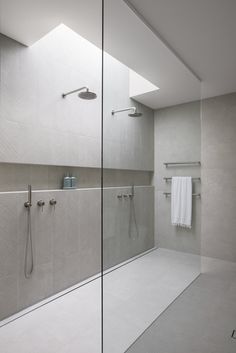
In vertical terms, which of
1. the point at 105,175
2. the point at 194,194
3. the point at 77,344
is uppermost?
the point at 105,175

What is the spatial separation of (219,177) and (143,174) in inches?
74.4

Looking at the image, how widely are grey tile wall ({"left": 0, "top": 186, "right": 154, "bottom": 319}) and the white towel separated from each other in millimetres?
479

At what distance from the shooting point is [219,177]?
3.44 meters

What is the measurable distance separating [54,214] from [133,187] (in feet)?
3.30

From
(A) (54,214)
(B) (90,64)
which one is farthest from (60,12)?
(A) (54,214)

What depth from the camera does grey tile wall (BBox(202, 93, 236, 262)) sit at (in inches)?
132

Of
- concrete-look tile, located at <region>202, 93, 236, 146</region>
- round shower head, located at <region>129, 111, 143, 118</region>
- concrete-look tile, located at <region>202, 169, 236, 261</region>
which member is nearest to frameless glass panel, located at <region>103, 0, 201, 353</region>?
round shower head, located at <region>129, 111, 143, 118</region>

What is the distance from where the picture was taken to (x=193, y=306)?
2.19 m

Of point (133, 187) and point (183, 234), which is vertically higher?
point (133, 187)

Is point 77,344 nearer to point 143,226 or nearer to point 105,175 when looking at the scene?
point 143,226

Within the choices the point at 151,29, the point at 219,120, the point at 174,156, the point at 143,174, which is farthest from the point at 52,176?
the point at 219,120

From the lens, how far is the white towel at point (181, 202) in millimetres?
2520

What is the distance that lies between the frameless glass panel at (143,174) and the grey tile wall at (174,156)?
1 centimetres

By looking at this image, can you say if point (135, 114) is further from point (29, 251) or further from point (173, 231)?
point (29, 251)
